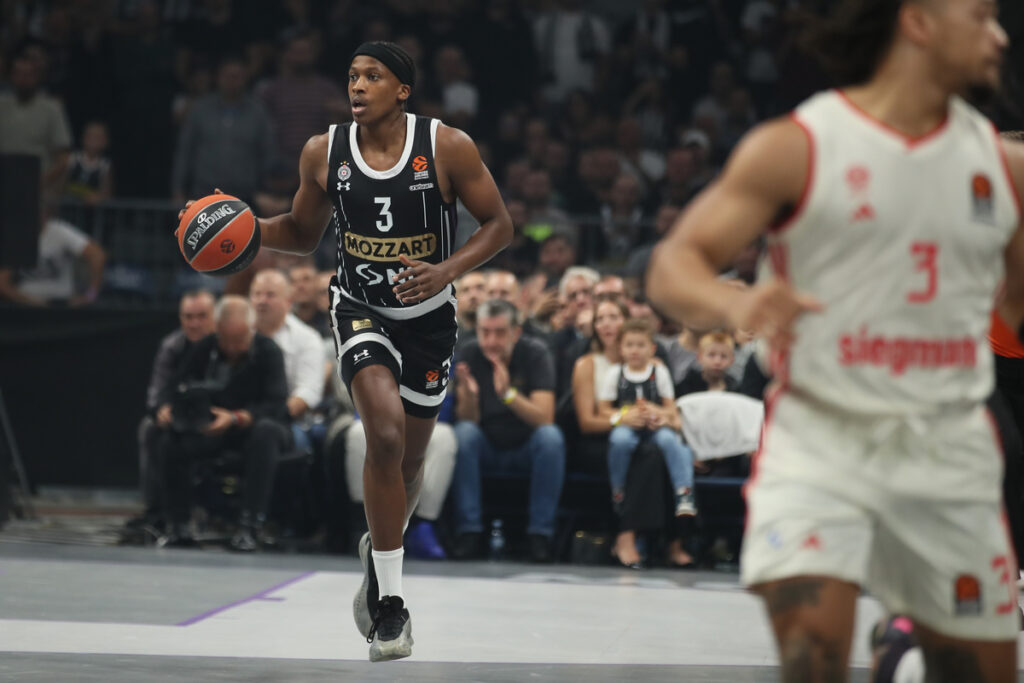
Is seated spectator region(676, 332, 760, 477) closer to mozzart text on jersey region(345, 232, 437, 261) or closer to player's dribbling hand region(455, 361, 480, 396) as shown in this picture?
player's dribbling hand region(455, 361, 480, 396)

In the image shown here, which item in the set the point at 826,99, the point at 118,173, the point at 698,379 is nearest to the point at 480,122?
the point at 118,173

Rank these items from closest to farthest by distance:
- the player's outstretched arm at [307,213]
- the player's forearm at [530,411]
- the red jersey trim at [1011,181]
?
the red jersey trim at [1011,181] → the player's outstretched arm at [307,213] → the player's forearm at [530,411]

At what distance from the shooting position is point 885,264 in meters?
2.64

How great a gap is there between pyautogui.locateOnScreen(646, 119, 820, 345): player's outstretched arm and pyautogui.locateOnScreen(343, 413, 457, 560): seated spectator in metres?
6.09

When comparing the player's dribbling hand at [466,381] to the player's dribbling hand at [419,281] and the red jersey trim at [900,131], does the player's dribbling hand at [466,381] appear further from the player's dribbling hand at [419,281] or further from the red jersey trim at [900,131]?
the red jersey trim at [900,131]

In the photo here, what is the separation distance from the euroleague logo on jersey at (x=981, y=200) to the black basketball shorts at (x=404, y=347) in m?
2.81

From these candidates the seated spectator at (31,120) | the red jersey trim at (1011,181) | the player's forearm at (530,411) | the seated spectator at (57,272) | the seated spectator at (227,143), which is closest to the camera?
the red jersey trim at (1011,181)

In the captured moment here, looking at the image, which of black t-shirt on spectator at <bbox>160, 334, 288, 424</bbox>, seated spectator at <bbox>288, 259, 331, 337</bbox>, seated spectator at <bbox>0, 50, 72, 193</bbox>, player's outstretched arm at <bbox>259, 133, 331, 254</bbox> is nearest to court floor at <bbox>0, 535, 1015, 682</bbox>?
black t-shirt on spectator at <bbox>160, 334, 288, 424</bbox>

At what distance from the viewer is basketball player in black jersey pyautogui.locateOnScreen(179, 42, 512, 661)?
5125 millimetres

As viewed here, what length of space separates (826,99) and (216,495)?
7271mm

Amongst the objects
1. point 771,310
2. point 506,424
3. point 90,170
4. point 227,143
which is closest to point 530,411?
point 506,424

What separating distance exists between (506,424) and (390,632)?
158 inches

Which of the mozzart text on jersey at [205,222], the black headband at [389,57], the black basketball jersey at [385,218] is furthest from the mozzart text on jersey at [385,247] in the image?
the black headband at [389,57]

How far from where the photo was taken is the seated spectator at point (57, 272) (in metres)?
11.0
